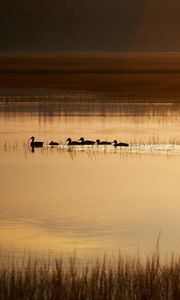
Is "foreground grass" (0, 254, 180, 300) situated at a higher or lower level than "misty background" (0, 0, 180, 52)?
lower

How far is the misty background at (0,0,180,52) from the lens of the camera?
15588 cm

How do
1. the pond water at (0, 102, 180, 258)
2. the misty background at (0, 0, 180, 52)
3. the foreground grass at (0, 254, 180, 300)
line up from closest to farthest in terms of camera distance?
the foreground grass at (0, 254, 180, 300) → the pond water at (0, 102, 180, 258) → the misty background at (0, 0, 180, 52)

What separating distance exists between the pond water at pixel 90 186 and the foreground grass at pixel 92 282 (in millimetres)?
1622

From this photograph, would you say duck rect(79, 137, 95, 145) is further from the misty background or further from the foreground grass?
the misty background

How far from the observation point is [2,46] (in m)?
142

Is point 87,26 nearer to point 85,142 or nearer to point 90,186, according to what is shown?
point 85,142

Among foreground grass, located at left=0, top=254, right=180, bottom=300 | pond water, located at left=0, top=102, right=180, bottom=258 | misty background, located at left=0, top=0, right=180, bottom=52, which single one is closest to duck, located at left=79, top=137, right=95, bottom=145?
pond water, located at left=0, top=102, right=180, bottom=258

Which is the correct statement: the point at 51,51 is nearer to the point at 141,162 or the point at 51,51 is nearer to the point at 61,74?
the point at 61,74

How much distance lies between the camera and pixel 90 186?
2156 cm

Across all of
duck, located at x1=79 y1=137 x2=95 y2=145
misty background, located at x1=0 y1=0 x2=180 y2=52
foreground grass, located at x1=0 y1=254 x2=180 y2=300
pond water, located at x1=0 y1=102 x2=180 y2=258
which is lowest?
foreground grass, located at x1=0 y1=254 x2=180 y2=300

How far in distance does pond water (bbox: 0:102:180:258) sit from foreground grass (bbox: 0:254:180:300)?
63.9 inches

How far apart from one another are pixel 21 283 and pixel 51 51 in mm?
146876

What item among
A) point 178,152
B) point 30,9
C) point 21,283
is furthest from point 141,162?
point 30,9

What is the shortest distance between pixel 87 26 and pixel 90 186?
14675cm
